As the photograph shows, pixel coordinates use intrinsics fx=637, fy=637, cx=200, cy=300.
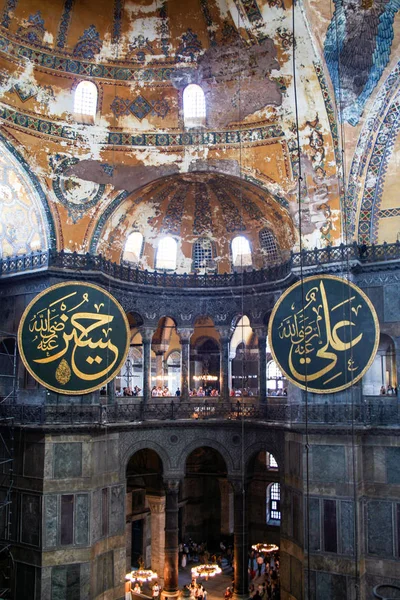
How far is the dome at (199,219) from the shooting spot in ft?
54.7

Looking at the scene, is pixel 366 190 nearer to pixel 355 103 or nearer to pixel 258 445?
pixel 355 103

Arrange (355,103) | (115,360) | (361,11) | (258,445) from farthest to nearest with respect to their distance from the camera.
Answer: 1. (258,445)
2. (115,360)
3. (355,103)
4. (361,11)

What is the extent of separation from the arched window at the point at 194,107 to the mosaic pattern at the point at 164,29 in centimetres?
106

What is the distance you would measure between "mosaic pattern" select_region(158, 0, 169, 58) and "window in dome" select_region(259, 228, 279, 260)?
17.6 feet

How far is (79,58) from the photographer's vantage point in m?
15.4

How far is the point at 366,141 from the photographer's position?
590 inches

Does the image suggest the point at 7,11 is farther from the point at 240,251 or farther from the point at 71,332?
the point at 240,251

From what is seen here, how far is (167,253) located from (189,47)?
577 centimetres

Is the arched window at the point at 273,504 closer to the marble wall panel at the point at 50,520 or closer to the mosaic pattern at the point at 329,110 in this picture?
the marble wall panel at the point at 50,520

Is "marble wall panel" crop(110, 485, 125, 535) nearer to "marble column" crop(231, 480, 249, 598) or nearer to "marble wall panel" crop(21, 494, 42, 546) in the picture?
"marble wall panel" crop(21, 494, 42, 546)

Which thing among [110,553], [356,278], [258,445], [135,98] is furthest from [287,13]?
[110,553]

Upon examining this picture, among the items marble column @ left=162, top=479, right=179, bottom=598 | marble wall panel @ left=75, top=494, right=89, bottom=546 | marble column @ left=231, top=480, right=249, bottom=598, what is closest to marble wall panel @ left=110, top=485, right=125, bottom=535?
marble wall panel @ left=75, top=494, right=89, bottom=546

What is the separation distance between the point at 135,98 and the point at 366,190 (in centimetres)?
616

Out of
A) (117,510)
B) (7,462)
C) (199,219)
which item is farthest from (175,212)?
(117,510)
